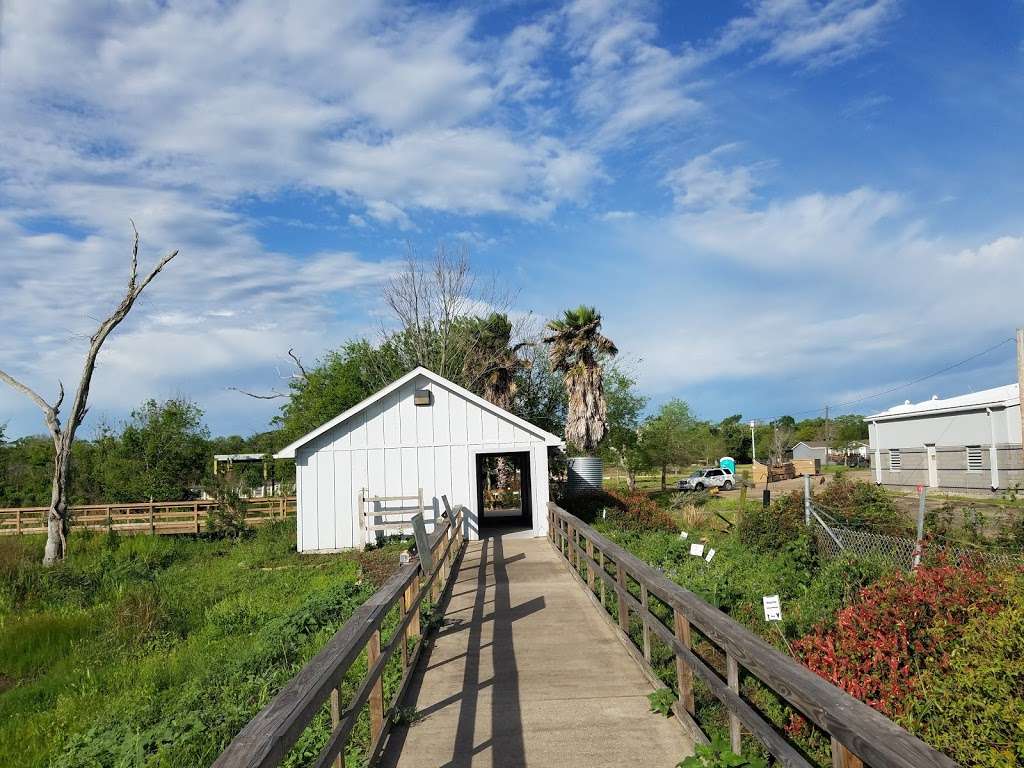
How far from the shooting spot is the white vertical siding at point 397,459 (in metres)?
18.3

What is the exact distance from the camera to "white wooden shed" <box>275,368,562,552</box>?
60.1 feet

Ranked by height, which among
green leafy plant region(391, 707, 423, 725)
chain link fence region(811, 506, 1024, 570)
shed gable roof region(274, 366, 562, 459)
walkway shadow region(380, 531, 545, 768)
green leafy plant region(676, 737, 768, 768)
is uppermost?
shed gable roof region(274, 366, 562, 459)

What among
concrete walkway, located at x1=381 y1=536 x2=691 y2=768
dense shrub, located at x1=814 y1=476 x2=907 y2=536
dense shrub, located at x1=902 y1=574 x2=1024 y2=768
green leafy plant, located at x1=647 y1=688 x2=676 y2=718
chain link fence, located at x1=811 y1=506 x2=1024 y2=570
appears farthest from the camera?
dense shrub, located at x1=814 y1=476 x2=907 y2=536

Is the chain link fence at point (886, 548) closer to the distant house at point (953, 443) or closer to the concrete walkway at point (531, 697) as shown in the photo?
the concrete walkway at point (531, 697)

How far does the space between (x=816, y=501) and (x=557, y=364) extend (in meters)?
18.6

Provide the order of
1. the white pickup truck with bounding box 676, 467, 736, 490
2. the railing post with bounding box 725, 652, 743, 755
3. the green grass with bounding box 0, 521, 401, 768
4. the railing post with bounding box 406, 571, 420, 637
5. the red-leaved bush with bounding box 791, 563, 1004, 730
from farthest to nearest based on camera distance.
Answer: the white pickup truck with bounding box 676, 467, 736, 490 → the railing post with bounding box 406, 571, 420, 637 → the green grass with bounding box 0, 521, 401, 768 → the red-leaved bush with bounding box 791, 563, 1004, 730 → the railing post with bounding box 725, 652, 743, 755

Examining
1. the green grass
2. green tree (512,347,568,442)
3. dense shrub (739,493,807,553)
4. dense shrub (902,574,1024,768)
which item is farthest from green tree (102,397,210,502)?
dense shrub (902,574,1024,768)

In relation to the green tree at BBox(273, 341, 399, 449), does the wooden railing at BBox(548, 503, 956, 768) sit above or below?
below

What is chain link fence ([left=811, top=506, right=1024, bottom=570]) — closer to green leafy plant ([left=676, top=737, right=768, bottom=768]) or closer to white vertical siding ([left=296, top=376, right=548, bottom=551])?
green leafy plant ([left=676, top=737, right=768, bottom=768])

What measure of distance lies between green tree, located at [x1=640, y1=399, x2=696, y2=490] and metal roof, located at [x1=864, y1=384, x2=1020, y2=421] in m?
11.8

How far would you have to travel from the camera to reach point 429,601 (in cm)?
916

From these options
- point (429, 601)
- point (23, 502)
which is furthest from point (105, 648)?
point (23, 502)

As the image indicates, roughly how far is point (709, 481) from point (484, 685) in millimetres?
41455

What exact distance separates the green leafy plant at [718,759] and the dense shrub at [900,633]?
1.23 meters
